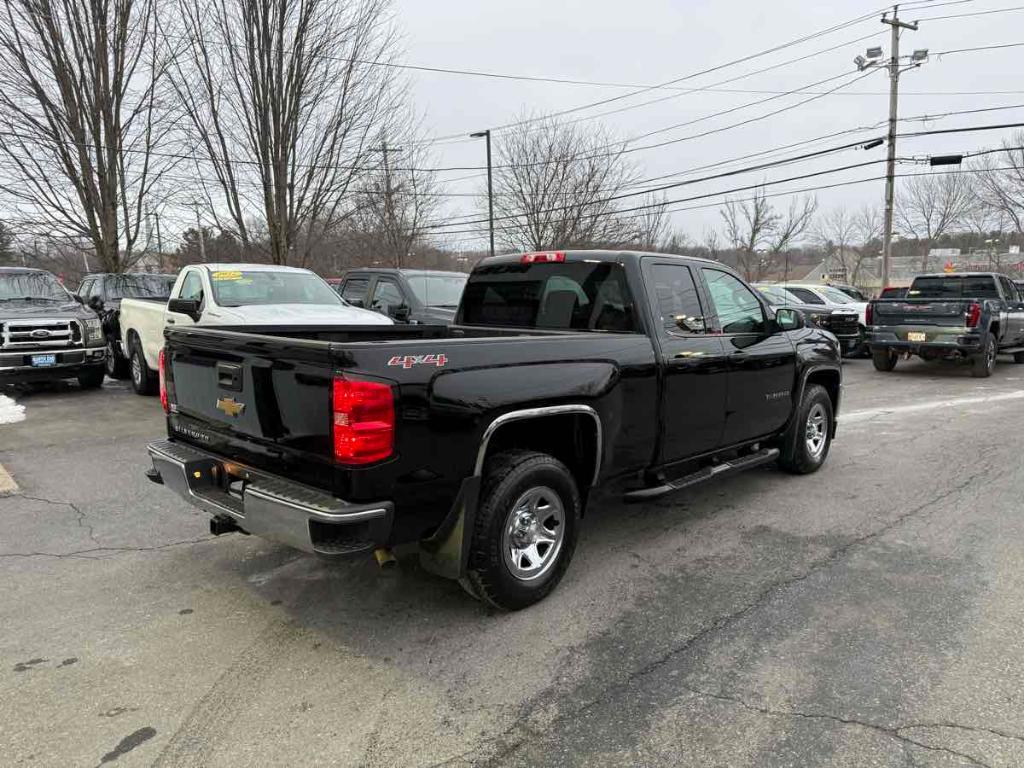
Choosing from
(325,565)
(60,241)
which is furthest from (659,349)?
(60,241)

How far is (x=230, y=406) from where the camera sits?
3480 millimetres

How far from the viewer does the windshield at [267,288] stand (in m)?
8.73

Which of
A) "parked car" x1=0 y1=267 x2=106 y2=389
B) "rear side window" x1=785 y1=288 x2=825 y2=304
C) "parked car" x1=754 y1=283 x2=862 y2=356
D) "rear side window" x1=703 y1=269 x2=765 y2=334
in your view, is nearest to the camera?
"rear side window" x1=703 y1=269 x2=765 y2=334

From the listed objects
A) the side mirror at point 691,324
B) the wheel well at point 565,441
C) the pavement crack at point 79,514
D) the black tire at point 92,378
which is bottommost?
the pavement crack at point 79,514

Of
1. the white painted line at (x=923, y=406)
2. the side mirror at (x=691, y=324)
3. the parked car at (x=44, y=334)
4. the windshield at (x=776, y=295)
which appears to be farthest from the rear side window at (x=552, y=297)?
the windshield at (x=776, y=295)

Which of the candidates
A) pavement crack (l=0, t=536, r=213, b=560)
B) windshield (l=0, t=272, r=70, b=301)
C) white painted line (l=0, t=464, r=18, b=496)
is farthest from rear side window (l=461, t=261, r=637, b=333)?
windshield (l=0, t=272, r=70, b=301)

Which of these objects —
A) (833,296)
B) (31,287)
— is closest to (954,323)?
(833,296)

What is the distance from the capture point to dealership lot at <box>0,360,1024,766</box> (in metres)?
2.53

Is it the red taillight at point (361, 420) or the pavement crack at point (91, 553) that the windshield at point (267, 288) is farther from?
the red taillight at point (361, 420)

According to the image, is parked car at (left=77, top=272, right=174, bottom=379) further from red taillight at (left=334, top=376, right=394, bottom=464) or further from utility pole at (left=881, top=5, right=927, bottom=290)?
utility pole at (left=881, top=5, right=927, bottom=290)

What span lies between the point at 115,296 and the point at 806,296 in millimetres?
15690

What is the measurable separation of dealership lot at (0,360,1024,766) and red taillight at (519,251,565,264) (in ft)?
6.08

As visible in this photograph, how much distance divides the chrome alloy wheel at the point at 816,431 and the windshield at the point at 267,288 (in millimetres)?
6074

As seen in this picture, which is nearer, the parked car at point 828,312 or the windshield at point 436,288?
the windshield at point 436,288
